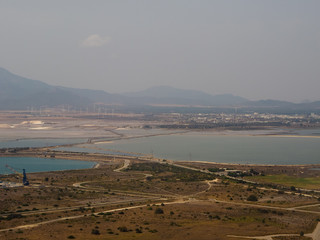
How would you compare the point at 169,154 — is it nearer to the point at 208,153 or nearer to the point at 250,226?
the point at 208,153

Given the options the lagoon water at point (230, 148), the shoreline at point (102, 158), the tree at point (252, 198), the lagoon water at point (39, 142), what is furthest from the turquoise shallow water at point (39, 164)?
the tree at point (252, 198)

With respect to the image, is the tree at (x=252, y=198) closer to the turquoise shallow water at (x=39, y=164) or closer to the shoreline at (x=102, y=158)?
the shoreline at (x=102, y=158)

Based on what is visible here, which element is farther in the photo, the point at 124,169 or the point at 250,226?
the point at 124,169

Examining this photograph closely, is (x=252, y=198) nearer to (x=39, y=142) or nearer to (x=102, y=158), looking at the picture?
(x=102, y=158)

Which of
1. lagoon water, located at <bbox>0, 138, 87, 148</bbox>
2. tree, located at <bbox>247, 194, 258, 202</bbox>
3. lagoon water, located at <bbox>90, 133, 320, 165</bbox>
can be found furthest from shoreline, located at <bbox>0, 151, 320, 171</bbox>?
tree, located at <bbox>247, 194, 258, 202</bbox>

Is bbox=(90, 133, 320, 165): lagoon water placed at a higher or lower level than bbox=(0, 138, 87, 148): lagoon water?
higher

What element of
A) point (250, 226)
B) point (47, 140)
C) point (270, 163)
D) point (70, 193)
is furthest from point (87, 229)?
point (47, 140)

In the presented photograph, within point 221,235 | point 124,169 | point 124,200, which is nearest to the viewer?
point 221,235

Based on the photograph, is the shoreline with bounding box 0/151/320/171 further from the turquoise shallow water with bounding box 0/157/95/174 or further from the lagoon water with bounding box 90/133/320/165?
the lagoon water with bounding box 90/133/320/165
